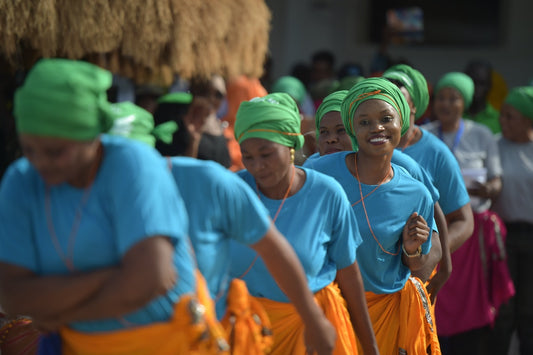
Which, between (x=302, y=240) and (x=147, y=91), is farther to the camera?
(x=147, y=91)

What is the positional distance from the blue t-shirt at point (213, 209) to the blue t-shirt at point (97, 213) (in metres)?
0.21

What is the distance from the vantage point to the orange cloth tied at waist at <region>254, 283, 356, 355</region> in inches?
124

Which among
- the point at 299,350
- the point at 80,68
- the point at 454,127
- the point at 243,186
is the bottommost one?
the point at 299,350

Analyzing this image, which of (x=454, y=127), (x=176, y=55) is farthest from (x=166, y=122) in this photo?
(x=454, y=127)

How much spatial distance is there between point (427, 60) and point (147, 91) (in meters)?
6.42

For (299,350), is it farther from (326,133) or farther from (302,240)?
(326,133)

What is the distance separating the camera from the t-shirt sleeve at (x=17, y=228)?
82.8 inches

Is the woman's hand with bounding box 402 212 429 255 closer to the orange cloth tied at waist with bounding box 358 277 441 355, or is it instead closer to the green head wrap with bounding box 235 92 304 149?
the orange cloth tied at waist with bounding box 358 277 441 355

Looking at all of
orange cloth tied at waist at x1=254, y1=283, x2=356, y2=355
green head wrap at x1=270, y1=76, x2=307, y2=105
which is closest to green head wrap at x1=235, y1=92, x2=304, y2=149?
orange cloth tied at waist at x1=254, y1=283, x2=356, y2=355

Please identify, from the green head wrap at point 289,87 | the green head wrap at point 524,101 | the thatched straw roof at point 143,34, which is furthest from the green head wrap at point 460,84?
the green head wrap at point 289,87

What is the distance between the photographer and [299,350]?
316 centimetres

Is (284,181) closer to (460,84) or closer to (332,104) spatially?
(332,104)

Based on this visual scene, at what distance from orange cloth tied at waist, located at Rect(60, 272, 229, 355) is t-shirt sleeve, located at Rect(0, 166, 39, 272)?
28 cm

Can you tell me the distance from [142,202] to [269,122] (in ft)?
3.72
